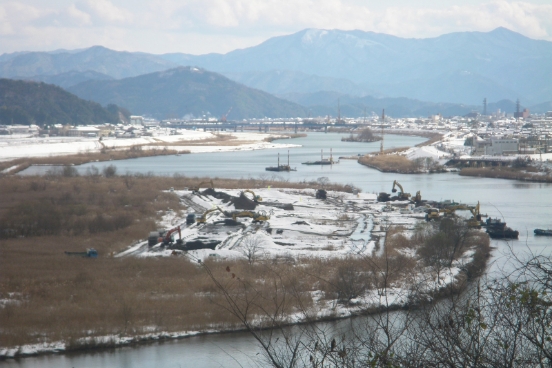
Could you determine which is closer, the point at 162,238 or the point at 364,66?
the point at 162,238

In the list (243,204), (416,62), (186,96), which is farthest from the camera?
(416,62)

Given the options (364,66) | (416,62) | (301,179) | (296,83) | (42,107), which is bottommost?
(301,179)

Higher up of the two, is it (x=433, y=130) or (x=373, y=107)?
(x=373, y=107)

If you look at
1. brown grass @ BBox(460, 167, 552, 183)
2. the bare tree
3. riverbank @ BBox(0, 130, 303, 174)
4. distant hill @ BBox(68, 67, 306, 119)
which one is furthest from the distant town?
distant hill @ BBox(68, 67, 306, 119)

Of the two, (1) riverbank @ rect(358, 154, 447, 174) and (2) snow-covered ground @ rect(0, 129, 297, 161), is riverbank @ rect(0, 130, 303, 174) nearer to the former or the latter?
(2) snow-covered ground @ rect(0, 129, 297, 161)

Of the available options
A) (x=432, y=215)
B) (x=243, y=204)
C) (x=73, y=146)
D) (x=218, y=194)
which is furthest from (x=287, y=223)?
(x=73, y=146)

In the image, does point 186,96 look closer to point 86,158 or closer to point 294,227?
point 86,158
